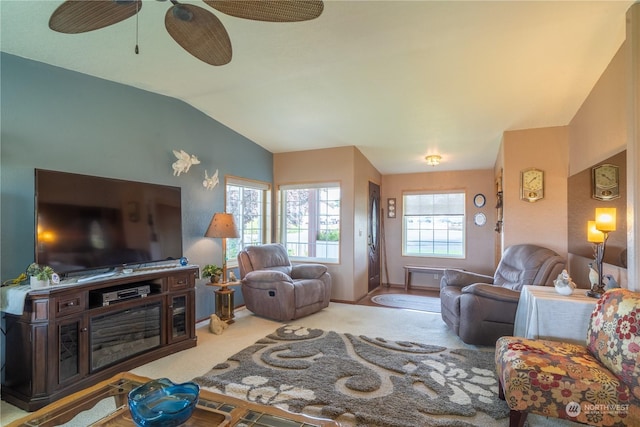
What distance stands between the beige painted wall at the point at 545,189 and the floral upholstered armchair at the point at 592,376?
2.21m

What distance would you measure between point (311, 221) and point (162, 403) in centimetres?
431

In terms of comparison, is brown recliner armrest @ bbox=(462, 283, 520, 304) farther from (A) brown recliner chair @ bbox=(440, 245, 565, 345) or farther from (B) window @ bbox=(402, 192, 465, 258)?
(B) window @ bbox=(402, 192, 465, 258)

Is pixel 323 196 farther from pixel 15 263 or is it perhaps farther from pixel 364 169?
pixel 15 263

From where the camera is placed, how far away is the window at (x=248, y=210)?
190 inches

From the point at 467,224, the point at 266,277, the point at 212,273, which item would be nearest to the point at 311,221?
the point at 266,277

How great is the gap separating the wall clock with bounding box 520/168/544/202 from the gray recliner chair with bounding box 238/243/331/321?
9.33 feet

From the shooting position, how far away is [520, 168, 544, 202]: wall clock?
3.92m

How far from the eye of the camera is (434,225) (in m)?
6.34

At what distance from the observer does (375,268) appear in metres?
6.26

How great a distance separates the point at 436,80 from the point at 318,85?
1219mm

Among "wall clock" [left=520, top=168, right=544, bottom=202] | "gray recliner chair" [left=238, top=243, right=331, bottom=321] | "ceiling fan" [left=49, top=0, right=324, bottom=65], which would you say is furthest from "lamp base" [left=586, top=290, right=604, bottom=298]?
"gray recliner chair" [left=238, top=243, right=331, bottom=321]

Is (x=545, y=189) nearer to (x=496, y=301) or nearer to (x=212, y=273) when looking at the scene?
(x=496, y=301)

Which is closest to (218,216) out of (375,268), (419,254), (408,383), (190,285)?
(190,285)

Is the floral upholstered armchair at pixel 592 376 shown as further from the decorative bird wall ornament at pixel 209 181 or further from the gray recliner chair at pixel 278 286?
the decorative bird wall ornament at pixel 209 181
